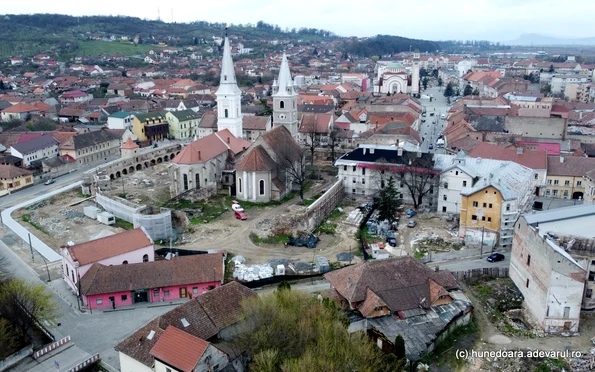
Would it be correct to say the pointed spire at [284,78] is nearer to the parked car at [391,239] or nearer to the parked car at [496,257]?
the parked car at [391,239]

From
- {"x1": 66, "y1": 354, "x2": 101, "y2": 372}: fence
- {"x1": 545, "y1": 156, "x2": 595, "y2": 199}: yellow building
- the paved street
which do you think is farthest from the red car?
the paved street

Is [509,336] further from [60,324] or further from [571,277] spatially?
[60,324]

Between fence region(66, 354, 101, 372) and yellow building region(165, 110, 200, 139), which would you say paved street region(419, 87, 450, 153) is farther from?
fence region(66, 354, 101, 372)

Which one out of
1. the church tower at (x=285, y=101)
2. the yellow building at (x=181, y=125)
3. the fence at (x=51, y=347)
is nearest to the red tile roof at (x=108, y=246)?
the fence at (x=51, y=347)

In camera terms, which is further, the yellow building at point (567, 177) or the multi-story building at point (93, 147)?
the multi-story building at point (93, 147)

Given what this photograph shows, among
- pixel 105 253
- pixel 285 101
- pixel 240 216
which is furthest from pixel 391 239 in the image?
pixel 285 101

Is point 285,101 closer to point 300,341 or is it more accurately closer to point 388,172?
point 388,172

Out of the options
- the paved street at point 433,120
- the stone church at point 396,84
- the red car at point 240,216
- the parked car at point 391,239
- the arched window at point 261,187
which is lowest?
the parked car at point 391,239
